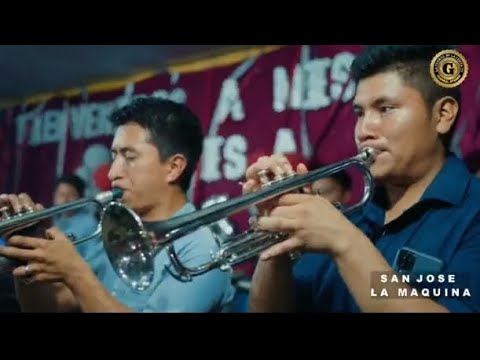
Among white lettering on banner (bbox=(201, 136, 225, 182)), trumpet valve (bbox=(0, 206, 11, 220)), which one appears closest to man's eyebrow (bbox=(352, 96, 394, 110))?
white lettering on banner (bbox=(201, 136, 225, 182))

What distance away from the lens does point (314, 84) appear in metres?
2.01

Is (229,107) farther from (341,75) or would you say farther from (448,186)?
(448,186)

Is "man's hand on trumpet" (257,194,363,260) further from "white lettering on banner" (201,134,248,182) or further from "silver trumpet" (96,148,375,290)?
"white lettering on banner" (201,134,248,182)

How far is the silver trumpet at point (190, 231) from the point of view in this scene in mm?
1734


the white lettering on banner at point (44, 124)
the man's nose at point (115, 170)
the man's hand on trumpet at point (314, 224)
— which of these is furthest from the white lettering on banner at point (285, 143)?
the white lettering on banner at point (44, 124)

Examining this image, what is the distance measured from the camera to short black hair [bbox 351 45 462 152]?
6.02 feet

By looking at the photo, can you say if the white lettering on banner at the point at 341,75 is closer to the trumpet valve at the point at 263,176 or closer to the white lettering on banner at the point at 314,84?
the white lettering on banner at the point at 314,84

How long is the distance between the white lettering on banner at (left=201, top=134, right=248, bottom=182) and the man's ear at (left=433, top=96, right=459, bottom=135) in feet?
1.70

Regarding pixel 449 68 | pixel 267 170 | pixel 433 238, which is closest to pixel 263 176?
pixel 267 170

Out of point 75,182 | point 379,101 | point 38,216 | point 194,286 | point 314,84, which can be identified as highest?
point 314,84

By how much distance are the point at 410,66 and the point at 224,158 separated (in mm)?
550
